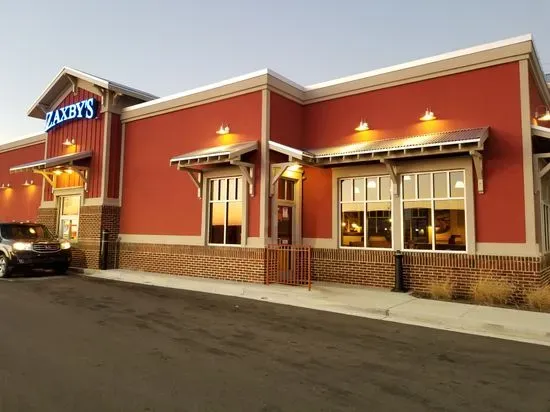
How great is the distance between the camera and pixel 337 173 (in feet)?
43.7

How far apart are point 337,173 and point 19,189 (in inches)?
718

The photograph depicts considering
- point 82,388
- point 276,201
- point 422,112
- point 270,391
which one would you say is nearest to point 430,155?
point 422,112

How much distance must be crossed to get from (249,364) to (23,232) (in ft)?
45.0

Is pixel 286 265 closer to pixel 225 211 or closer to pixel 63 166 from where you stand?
pixel 225 211

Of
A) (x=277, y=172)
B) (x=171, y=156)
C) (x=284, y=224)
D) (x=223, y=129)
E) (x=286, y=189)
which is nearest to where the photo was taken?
(x=277, y=172)

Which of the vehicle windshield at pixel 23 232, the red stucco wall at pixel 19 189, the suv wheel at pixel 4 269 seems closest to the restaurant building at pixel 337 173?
the vehicle windshield at pixel 23 232

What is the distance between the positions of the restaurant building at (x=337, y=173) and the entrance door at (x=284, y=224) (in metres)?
0.06

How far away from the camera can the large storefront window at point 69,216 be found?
18.4 m

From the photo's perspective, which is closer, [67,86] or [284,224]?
[284,224]

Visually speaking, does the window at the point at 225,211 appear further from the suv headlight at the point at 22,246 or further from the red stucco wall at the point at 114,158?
the suv headlight at the point at 22,246

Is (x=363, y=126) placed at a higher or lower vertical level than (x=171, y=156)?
higher

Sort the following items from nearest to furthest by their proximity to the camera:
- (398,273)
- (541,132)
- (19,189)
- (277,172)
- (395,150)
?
(541,132) → (395,150) → (398,273) → (277,172) → (19,189)

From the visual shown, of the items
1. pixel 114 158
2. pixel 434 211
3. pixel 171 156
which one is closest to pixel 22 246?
pixel 114 158

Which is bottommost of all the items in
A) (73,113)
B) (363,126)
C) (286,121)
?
(363,126)
